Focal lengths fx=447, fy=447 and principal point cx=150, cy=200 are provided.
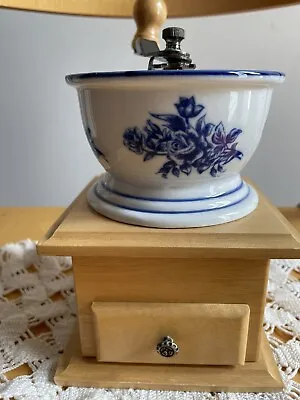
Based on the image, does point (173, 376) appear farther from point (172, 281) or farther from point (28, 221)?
point (28, 221)

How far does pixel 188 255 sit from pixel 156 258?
0.13ft

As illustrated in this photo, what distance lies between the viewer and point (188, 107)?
15.9 inches

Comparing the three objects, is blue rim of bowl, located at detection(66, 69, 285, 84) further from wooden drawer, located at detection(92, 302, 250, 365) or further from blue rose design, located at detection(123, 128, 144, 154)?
wooden drawer, located at detection(92, 302, 250, 365)

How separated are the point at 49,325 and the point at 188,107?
0.33m

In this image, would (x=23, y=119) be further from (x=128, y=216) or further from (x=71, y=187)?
(x=128, y=216)

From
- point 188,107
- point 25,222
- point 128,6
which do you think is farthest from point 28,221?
point 188,107

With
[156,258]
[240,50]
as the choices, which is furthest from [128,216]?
[240,50]

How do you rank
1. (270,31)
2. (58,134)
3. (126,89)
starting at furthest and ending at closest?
(58,134)
(270,31)
(126,89)

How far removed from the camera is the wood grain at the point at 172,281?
438mm

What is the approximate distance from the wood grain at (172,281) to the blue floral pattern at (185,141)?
93mm

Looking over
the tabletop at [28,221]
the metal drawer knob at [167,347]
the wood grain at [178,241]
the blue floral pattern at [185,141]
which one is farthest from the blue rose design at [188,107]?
the tabletop at [28,221]

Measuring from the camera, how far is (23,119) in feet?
3.19

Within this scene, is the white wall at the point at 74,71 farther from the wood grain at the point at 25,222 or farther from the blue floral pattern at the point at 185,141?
the blue floral pattern at the point at 185,141

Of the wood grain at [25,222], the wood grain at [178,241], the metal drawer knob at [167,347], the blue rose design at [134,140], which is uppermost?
the blue rose design at [134,140]
